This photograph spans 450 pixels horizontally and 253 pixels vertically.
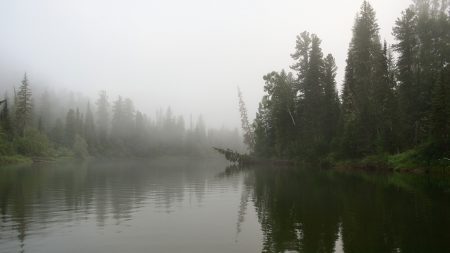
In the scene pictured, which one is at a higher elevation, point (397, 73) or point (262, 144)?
point (397, 73)

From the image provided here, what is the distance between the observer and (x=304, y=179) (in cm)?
4681

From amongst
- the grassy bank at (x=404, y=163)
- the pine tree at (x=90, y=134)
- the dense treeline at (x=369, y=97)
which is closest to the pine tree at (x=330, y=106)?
the dense treeline at (x=369, y=97)

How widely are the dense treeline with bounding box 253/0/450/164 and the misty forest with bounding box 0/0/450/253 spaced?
21cm

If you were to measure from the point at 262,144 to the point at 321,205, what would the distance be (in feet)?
235

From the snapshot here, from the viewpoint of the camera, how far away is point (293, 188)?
37062 millimetres

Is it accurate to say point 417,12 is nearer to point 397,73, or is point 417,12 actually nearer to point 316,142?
point 397,73

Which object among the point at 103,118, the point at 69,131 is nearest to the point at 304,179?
the point at 69,131

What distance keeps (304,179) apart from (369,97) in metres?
29.4

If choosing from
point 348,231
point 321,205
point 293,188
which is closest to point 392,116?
point 293,188

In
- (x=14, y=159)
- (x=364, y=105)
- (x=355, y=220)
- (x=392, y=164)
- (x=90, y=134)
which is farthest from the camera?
(x=90, y=134)

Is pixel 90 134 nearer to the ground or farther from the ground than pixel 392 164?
farther from the ground

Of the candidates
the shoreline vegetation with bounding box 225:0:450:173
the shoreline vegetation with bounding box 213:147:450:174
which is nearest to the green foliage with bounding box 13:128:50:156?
the shoreline vegetation with bounding box 225:0:450:173

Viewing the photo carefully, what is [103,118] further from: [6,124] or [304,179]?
[304,179]

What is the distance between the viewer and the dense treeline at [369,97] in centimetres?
5972
